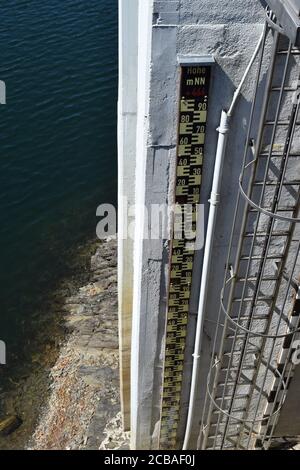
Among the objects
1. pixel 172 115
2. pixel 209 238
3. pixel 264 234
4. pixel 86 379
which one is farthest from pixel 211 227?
pixel 86 379

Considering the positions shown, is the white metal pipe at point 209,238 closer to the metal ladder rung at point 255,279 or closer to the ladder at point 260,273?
the ladder at point 260,273

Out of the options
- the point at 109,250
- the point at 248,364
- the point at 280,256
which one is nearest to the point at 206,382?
the point at 248,364

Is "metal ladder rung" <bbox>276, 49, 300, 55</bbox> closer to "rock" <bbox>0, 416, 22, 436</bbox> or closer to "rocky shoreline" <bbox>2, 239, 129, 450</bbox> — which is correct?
"rocky shoreline" <bbox>2, 239, 129, 450</bbox>

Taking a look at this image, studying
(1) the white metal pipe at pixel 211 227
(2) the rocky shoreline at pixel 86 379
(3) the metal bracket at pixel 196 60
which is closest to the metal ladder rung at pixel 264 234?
(1) the white metal pipe at pixel 211 227

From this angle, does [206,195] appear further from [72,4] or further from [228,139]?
[72,4]

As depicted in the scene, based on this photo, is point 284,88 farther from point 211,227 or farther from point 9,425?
point 9,425

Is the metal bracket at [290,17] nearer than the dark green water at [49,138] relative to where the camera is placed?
Yes
